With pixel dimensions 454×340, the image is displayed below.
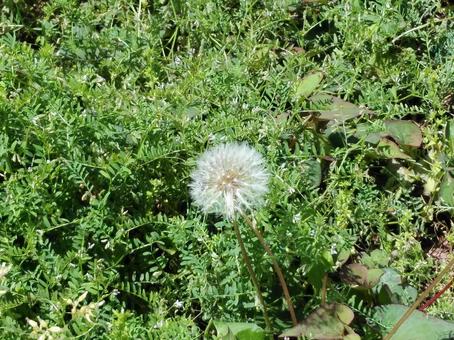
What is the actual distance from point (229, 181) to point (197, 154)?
0.79 metres

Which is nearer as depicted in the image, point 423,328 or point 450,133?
point 423,328

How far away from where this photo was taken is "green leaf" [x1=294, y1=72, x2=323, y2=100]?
3.76 metres

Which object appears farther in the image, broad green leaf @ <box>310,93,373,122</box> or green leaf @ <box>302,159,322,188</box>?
broad green leaf @ <box>310,93,373,122</box>

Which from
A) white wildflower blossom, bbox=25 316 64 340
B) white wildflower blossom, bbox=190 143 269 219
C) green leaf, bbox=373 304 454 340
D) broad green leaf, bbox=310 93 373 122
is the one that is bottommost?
green leaf, bbox=373 304 454 340

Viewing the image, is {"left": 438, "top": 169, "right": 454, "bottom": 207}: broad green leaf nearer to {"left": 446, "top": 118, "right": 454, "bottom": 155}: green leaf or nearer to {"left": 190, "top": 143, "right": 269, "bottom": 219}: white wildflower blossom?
{"left": 446, "top": 118, "right": 454, "bottom": 155}: green leaf

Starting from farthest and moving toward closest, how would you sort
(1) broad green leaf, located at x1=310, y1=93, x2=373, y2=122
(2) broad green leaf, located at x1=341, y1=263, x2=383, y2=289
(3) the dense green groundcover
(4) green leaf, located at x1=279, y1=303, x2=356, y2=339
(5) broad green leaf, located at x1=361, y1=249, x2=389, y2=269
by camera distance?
(1) broad green leaf, located at x1=310, y1=93, x2=373, y2=122 → (5) broad green leaf, located at x1=361, y1=249, x2=389, y2=269 → (2) broad green leaf, located at x1=341, y1=263, x2=383, y2=289 → (3) the dense green groundcover → (4) green leaf, located at x1=279, y1=303, x2=356, y2=339

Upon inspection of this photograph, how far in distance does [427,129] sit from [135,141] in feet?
4.36

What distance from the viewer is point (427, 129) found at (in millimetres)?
3881

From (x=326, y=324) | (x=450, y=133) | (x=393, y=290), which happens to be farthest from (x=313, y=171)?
(x=326, y=324)

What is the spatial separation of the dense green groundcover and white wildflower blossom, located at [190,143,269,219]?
40 centimetres

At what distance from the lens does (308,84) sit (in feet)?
12.4

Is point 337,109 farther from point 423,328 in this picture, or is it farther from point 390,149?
point 423,328

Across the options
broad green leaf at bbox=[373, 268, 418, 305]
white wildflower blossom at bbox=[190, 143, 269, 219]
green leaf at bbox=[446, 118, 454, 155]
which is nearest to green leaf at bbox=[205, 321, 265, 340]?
white wildflower blossom at bbox=[190, 143, 269, 219]

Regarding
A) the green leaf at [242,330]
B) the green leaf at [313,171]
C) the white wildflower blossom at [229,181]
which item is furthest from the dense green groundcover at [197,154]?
the white wildflower blossom at [229,181]
